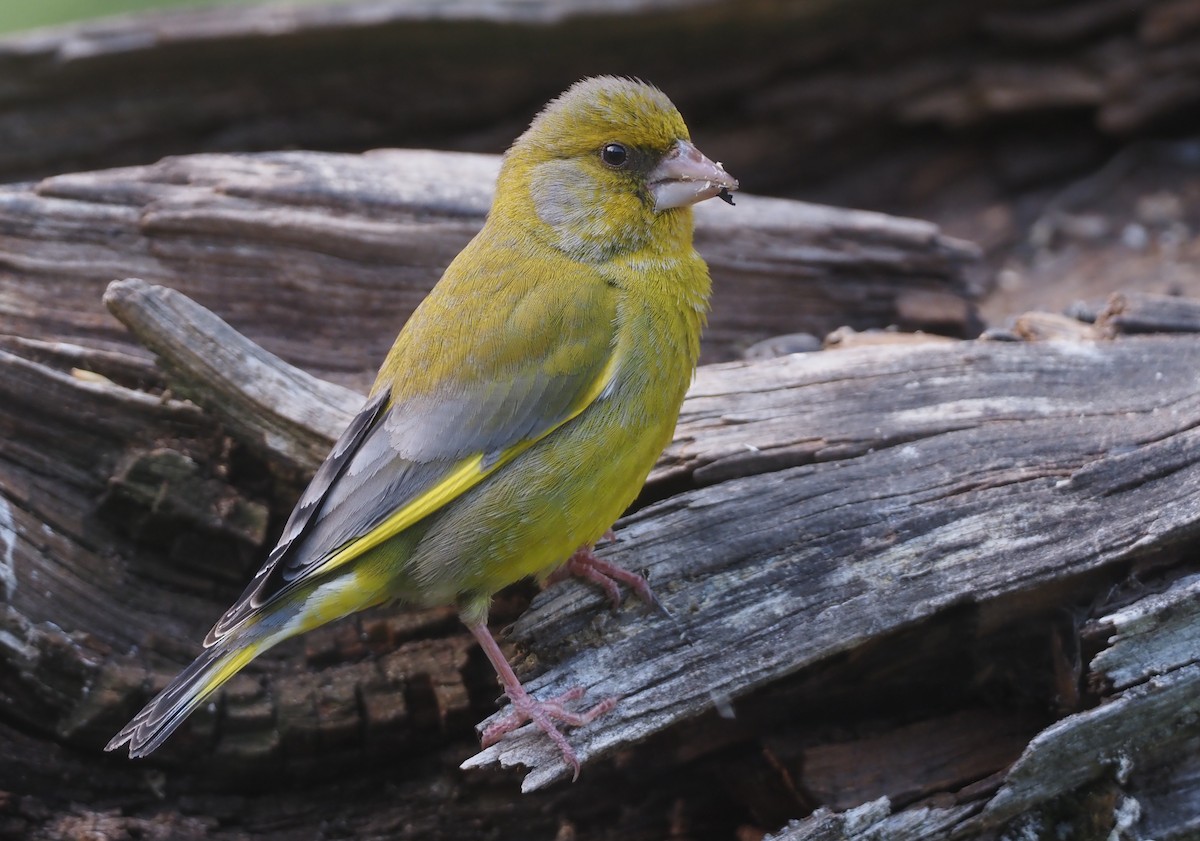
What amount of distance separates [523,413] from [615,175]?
88 cm

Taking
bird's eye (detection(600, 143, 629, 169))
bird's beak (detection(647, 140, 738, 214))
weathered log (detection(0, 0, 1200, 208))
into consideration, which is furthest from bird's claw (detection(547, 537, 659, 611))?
weathered log (detection(0, 0, 1200, 208))

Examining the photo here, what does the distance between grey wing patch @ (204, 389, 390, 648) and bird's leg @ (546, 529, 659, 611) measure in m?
0.72

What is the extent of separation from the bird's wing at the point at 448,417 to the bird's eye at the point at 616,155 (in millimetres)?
445

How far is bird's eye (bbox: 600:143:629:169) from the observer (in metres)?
4.06

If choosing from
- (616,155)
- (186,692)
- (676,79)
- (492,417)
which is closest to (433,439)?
(492,417)

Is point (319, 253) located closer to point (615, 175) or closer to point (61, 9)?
point (615, 175)

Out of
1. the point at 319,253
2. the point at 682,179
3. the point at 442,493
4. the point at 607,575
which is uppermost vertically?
the point at 319,253

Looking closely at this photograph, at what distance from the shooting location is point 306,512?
3.68 meters

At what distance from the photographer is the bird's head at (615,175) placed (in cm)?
402

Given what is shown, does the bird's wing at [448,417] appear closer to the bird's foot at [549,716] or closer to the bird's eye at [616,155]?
the bird's eye at [616,155]

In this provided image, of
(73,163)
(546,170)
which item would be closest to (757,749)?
(546,170)

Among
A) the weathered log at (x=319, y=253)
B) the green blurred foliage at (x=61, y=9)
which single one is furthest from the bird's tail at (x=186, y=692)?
the green blurred foliage at (x=61, y=9)

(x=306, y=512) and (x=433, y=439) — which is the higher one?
(x=433, y=439)

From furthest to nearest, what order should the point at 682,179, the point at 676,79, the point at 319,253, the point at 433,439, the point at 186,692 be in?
1. the point at 676,79
2. the point at 319,253
3. the point at 682,179
4. the point at 433,439
5. the point at 186,692
